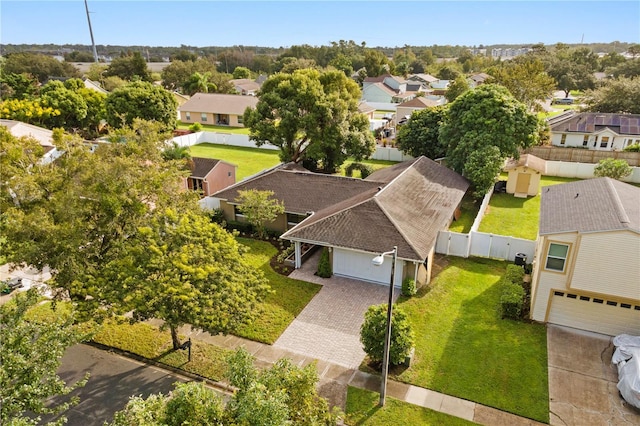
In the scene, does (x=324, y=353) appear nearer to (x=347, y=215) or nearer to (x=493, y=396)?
(x=493, y=396)

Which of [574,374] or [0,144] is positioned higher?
[0,144]

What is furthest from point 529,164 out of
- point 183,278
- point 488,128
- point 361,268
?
point 183,278

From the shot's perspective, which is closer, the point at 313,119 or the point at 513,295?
the point at 513,295

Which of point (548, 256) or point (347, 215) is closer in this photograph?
point (548, 256)

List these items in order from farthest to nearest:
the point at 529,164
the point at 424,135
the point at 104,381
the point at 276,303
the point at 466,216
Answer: the point at 424,135 < the point at 529,164 < the point at 466,216 < the point at 276,303 < the point at 104,381

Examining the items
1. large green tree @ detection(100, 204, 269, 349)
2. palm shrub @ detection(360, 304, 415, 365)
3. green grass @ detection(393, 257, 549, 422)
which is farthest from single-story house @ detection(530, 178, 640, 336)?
large green tree @ detection(100, 204, 269, 349)

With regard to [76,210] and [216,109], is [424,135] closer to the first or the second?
[76,210]

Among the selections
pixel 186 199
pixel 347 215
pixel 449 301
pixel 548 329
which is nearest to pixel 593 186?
pixel 548 329

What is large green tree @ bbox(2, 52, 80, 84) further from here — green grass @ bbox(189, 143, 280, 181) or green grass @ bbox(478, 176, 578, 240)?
green grass @ bbox(478, 176, 578, 240)

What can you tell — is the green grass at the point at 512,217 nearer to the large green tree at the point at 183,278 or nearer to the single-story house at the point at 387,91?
the large green tree at the point at 183,278
